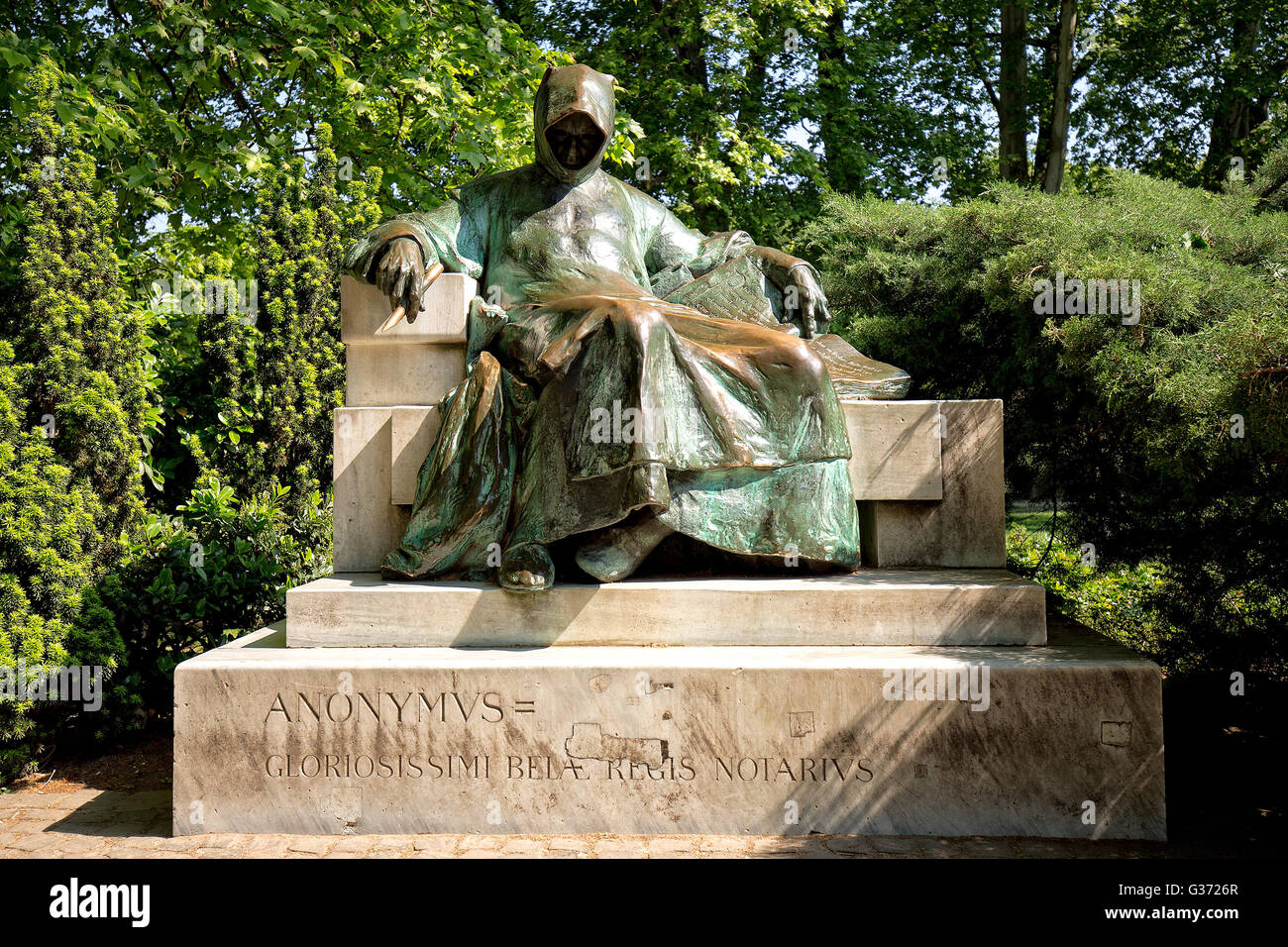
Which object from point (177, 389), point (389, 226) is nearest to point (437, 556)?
point (389, 226)

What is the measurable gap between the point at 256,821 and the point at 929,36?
1545 cm

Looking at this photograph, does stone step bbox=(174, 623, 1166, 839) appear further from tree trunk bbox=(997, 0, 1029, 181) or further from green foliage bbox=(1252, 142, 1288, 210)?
tree trunk bbox=(997, 0, 1029, 181)

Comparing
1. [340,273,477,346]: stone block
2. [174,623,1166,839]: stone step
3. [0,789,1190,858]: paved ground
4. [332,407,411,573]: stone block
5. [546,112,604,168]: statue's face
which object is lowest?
[0,789,1190,858]: paved ground

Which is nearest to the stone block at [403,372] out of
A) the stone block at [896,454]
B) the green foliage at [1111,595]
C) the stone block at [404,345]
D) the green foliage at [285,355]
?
the stone block at [404,345]

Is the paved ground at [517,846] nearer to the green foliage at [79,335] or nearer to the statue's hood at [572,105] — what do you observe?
the green foliage at [79,335]

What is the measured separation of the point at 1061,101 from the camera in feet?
47.2

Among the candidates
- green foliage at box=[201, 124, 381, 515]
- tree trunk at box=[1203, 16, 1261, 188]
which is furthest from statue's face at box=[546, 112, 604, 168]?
tree trunk at box=[1203, 16, 1261, 188]

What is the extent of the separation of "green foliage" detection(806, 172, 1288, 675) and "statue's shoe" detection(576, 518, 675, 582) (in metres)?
2.19

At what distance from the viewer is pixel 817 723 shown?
4191 mm

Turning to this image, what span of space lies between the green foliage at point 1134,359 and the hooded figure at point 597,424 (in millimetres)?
1455

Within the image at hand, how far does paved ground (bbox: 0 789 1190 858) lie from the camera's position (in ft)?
13.1

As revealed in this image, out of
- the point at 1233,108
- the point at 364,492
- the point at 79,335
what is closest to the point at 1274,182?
the point at 364,492

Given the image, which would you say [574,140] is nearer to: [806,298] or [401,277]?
[401,277]

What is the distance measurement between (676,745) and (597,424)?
1270mm
